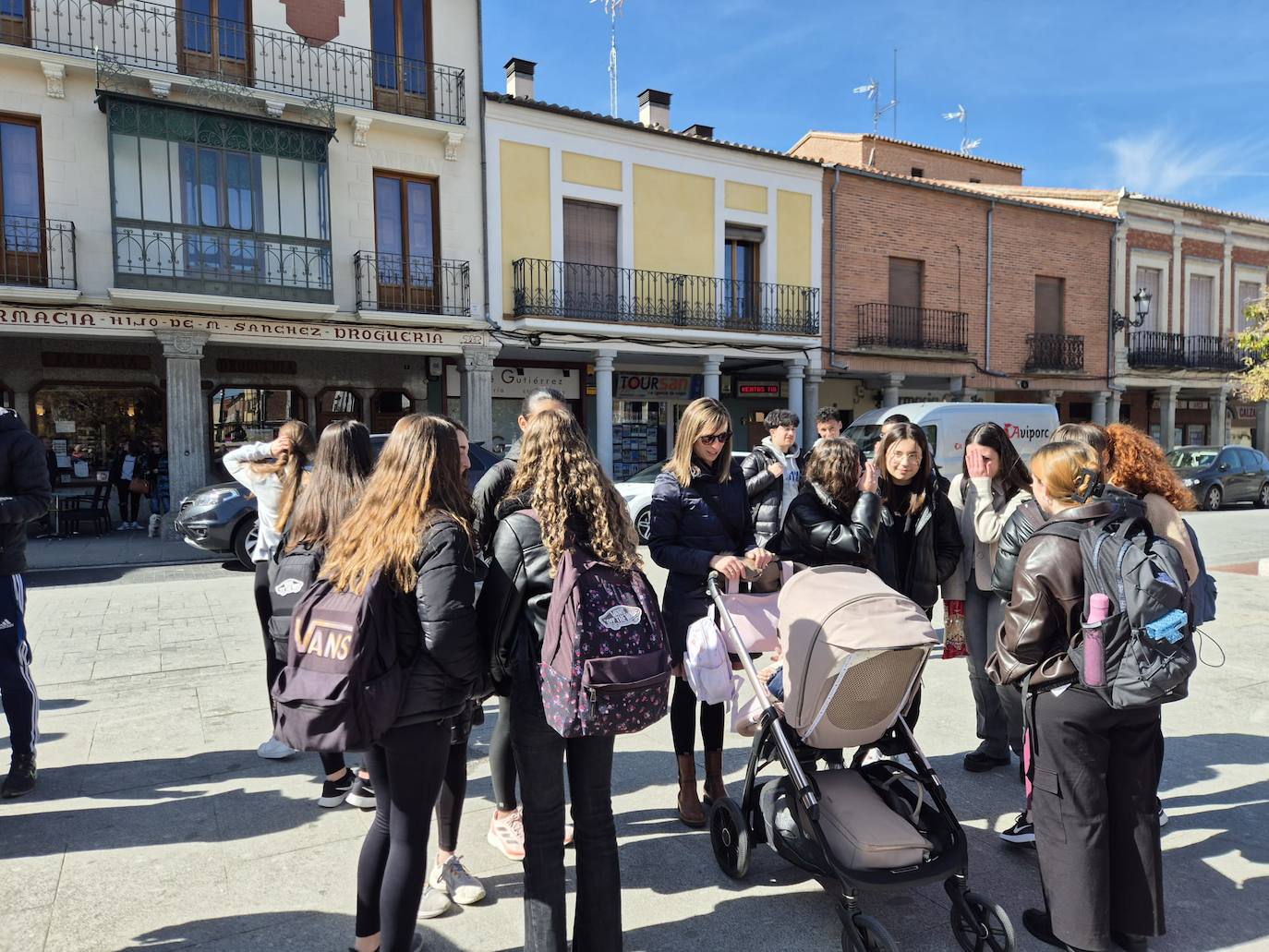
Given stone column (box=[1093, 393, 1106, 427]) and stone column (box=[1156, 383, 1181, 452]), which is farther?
stone column (box=[1156, 383, 1181, 452])

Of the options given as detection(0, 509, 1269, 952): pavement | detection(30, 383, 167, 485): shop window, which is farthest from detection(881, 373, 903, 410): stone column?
detection(30, 383, 167, 485): shop window

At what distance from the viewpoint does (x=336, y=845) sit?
11.4 feet

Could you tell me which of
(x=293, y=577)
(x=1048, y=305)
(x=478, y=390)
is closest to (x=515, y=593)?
(x=293, y=577)

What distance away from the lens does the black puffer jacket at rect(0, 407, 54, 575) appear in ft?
12.1

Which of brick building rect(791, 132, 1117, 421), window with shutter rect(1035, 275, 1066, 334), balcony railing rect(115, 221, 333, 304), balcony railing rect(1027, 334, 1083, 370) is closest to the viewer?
balcony railing rect(115, 221, 333, 304)

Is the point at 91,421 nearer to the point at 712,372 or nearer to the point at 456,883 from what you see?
the point at 712,372

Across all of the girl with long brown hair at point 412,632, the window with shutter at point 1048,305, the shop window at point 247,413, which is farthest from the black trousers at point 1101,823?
the window with shutter at point 1048,305

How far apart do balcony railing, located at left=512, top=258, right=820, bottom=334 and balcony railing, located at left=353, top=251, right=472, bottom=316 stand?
117 cm

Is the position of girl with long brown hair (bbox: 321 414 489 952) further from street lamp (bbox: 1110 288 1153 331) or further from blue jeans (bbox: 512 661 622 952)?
street lamp (bbox: 1110 288 1153 331)

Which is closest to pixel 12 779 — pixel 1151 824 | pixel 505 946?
pixel 505 946

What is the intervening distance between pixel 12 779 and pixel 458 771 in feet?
8.15

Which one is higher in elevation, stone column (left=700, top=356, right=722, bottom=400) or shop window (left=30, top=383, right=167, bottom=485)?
stone column (left=700, top=356, right=722, bottom=400)

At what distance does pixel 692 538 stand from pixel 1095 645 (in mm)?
1617

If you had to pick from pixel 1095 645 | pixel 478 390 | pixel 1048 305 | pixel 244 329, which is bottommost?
pixel 1095 645
